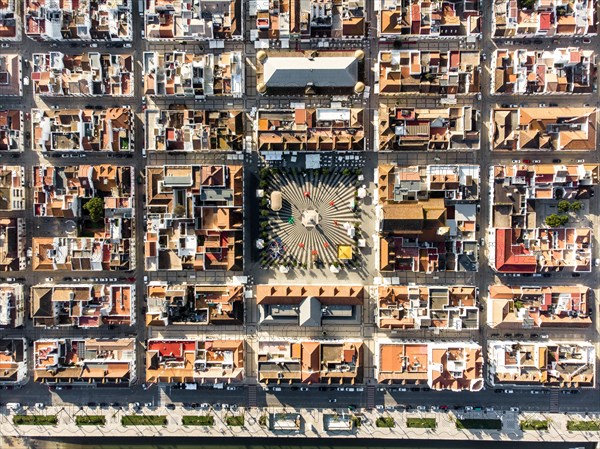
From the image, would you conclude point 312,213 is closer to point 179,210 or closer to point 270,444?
point 179,210

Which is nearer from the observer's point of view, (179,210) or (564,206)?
(179,210)

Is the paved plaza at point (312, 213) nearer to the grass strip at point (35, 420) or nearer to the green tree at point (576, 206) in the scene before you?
the green tree at point (576, 206)

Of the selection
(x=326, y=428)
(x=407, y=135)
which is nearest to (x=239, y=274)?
(x=326, y=428)

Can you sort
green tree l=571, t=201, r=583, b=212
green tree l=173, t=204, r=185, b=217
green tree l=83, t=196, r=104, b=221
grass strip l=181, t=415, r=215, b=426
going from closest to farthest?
green tree l=173, t=204, r=185, b=217
green tree l=83, t=196, r=104, b=221
green tree l=571, t=201, r=583, b=212
grass strip l=181, t=415, r=215, b=426

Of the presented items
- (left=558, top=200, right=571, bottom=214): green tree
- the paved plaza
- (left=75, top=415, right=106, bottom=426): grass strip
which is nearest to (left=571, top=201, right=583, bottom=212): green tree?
(left=558, top=200, right=571, bottom=214): green tree

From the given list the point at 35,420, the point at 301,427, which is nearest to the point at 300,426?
the point at 301,427

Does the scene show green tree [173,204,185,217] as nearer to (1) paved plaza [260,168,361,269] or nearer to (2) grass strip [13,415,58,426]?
(1) paved plaza [260,168,361,269]
